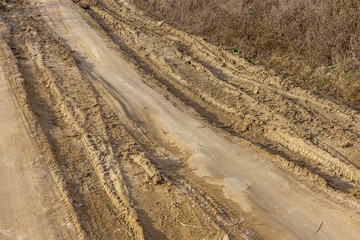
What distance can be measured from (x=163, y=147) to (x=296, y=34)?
20.2 ft

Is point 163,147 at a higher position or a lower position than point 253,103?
lower

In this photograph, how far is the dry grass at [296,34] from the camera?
9.60 m

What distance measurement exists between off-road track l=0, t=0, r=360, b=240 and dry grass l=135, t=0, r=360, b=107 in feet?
→ 2.87

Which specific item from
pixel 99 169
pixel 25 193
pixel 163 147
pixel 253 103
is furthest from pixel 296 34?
pixel 25 193

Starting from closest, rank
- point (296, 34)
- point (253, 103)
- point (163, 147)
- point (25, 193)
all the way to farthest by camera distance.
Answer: point (25, 193) < point (163, 147) < point (253, 103) < point (296, 34)

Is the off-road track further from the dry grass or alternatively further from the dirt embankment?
the dry grass

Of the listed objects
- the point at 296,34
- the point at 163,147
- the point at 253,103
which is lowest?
the point at 163,147

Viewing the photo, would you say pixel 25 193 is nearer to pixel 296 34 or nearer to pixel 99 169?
pixel 99 169

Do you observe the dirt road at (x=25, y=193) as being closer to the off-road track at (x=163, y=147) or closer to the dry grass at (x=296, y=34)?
the off-road track at (x=163, y=147)

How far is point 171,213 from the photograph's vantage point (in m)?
5.47

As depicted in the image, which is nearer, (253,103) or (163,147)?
(163,147)

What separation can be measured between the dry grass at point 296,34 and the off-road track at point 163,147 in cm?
87

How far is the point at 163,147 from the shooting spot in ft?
23.0

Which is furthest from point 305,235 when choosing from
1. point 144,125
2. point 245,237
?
point 144,125
